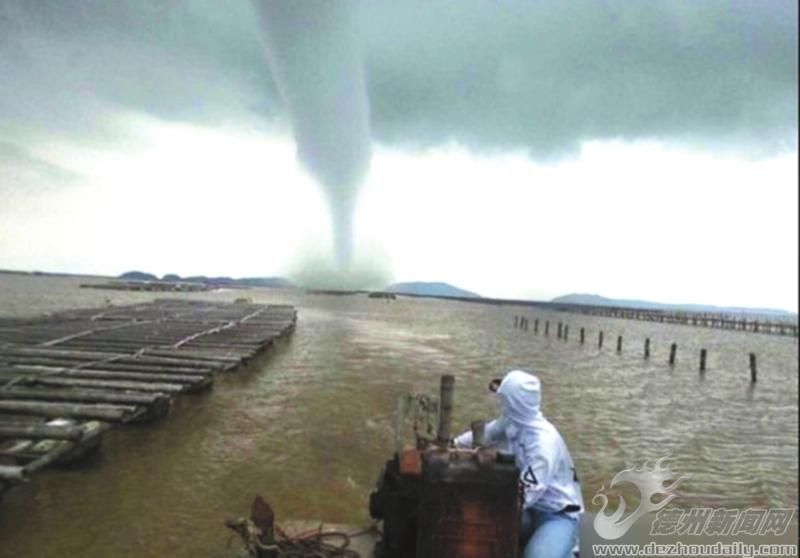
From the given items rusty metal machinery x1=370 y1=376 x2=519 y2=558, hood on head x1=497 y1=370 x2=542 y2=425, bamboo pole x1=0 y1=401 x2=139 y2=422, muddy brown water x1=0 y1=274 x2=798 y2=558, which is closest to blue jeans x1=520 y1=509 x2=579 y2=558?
rusty metal machinery x1=370 y1=376 x2=519 y2=558

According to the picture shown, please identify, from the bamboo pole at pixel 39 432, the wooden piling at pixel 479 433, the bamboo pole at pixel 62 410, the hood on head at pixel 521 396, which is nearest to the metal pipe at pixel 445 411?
the wooden piling at pixel 479 433

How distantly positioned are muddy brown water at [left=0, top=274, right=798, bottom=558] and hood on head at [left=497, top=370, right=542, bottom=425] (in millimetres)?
3809

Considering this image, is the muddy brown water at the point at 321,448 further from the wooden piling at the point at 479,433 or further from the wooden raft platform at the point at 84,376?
the wooden piling at the point at 479,433

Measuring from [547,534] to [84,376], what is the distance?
9.04 m

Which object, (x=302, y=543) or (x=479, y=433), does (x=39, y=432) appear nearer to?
(x=302, y=543)

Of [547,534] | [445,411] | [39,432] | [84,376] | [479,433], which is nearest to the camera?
[547,534]

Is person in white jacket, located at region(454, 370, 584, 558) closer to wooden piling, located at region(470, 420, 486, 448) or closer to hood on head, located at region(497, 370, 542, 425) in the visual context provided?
hood on head, located at region(497, 370, 542, 425)

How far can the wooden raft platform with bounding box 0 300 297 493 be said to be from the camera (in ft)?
22.2

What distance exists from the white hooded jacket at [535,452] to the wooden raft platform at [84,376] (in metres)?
4.76

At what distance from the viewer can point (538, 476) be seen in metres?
3.68

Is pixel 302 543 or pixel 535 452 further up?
pixel 535 452

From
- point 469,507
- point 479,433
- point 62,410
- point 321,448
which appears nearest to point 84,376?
point 62,410

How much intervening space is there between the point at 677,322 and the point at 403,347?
225 feet

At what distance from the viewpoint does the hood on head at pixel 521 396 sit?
3.66 m
